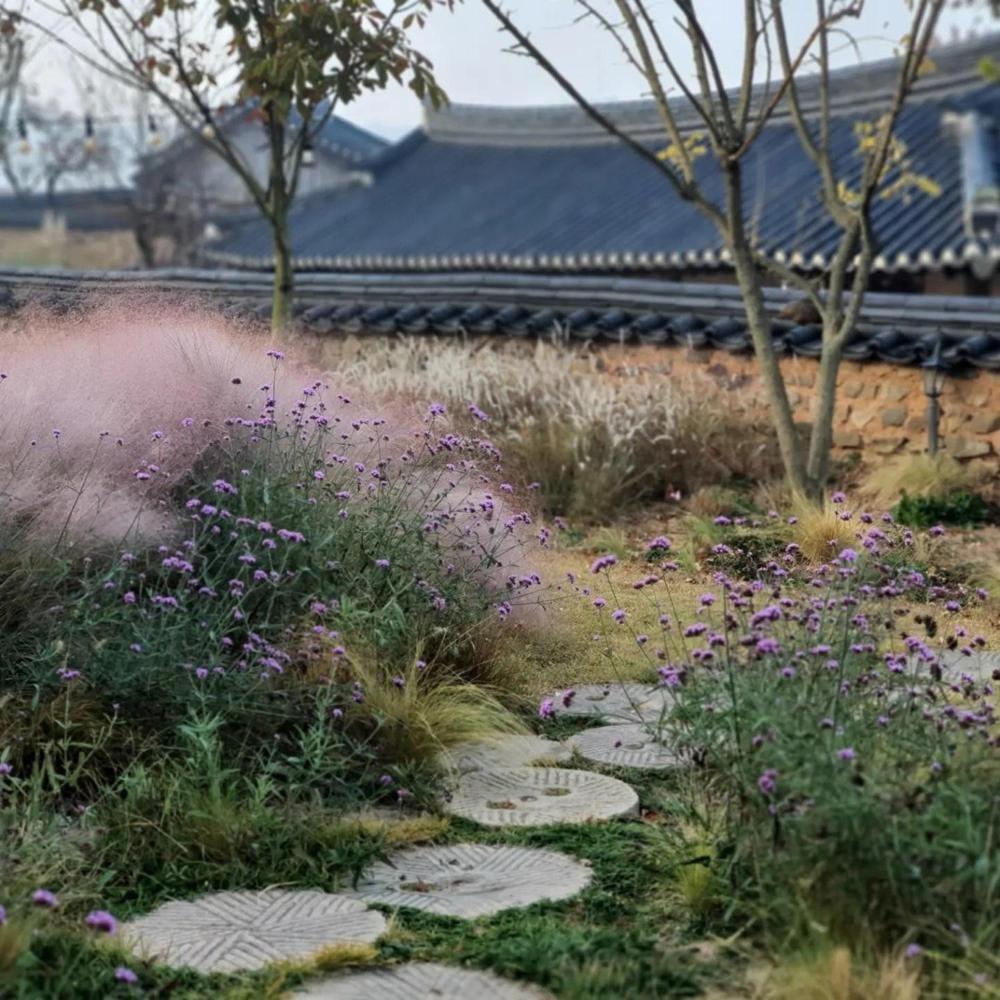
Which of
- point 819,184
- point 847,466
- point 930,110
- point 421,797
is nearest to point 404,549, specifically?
point 421,797

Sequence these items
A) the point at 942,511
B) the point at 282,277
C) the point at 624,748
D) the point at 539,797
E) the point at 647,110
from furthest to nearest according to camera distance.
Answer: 1. the point at 647,110
2. the point at 282,277
3. the point at 942,511
4. the point at 624,748
5. the point at 539,797

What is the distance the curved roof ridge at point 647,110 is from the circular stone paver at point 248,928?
33.5ft

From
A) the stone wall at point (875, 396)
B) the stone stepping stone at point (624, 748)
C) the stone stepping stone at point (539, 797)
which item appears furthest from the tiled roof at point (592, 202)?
the stone stepping stone at point (539, 797)

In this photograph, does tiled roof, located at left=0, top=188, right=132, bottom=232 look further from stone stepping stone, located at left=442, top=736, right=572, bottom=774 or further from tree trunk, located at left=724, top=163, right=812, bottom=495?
stone stepping stone, located at left=442, top=736, right=572, bottom=774

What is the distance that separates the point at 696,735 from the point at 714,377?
5.80 meters

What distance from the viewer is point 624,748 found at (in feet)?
13.5

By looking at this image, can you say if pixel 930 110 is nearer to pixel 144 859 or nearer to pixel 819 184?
pixel 819 184

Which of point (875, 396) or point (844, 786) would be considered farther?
point (875, 396)

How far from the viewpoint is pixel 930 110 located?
1534 centimetres

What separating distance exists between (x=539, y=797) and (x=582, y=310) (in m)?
6.19

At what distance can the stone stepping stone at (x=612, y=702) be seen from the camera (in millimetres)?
4363

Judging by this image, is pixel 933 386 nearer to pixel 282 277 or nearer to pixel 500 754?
pixel 282 277

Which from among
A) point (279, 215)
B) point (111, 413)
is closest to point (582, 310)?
point (279, 215)

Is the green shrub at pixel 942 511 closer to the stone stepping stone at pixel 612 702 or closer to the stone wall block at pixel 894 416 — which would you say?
the stone wall block at pixel 894 416
